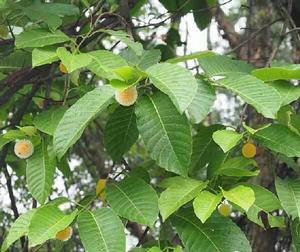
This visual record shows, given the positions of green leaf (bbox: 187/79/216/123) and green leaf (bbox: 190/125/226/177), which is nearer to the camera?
green leaf (bbox: 187/79/216/123)

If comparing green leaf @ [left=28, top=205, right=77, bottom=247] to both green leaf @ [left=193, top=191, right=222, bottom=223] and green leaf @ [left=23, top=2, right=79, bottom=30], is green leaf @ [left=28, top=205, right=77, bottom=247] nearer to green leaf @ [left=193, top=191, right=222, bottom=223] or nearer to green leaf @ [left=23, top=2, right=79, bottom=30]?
green leaf @ [left=193, top=191, right=222, bottom=223]

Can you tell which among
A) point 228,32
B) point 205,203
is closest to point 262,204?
point 205,203

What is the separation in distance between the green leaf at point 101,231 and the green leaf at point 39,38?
1.16 feet

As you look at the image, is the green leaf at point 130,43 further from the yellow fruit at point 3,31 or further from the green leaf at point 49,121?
the yellow fruit at point 3,31

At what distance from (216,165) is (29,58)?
2.20ft

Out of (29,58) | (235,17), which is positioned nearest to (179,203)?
(29,58)

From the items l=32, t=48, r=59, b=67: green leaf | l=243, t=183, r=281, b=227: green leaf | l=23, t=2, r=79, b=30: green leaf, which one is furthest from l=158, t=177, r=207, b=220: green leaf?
l=23, t=2, r=79, b=30: green leaf

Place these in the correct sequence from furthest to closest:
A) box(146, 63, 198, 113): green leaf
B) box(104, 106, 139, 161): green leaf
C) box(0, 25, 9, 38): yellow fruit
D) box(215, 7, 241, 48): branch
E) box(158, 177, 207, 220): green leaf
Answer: box(215, 7, 241, 48): branch, box(0, 25, 9, 38): yellow fruit, box(104, 106, 139, 161): green leaf, box(158, 177, 207, 220): green leaf, box(146, 63, 198, 113): green leaf

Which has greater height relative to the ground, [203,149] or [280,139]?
[280,139]

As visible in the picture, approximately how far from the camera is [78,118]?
97cm

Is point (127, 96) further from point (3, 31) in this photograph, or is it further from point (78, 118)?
point (3, 31)

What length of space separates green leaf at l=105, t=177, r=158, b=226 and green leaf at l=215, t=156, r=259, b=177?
14cm

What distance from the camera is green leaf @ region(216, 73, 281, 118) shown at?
Result: 38.3 inches

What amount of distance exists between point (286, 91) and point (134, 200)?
0.35 meters
